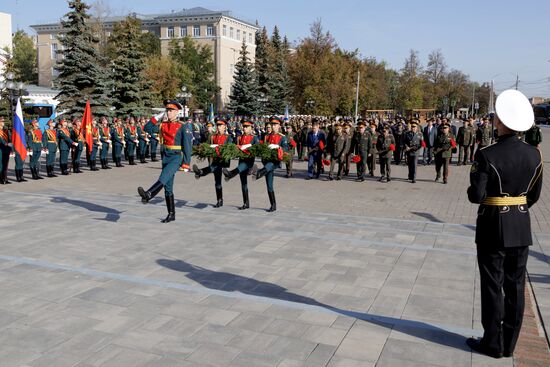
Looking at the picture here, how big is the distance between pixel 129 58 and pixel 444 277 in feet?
109

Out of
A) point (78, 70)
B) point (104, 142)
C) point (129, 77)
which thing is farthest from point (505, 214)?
point (129, 77)

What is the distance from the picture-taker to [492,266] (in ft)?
13.4

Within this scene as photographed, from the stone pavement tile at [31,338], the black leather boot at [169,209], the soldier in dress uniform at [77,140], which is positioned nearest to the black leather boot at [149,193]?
the black leather boot at [169,209]

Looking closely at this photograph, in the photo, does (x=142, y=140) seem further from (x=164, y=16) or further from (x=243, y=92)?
(x=164, y=16)

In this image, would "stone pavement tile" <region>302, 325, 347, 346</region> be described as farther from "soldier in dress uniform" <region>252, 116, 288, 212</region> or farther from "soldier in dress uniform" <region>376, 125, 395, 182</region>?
"soldier in dress uniform" <region>376, 125, 395, 182</region>

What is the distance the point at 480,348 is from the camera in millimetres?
4258

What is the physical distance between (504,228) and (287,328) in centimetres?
202

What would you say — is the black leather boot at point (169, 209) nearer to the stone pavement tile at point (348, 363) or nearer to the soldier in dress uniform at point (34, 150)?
the stone pavement tile at point (348, 363)

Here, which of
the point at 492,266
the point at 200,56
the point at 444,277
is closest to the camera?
the point at 492,266

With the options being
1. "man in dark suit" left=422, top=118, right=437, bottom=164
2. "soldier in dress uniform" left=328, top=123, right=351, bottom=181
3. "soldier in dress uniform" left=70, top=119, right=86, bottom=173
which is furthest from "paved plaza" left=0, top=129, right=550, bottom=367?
"man in dark suit" left=422, top=118, right=437, bottom=164

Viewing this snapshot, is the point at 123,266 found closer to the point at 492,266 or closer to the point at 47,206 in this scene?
the point at 492,266

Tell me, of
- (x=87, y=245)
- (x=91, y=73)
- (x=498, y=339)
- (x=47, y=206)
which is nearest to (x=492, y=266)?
(x=498, y=339)

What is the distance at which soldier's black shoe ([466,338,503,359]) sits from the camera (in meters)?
4.13

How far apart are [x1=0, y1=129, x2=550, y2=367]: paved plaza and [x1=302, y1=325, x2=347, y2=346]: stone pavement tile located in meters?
0.02
